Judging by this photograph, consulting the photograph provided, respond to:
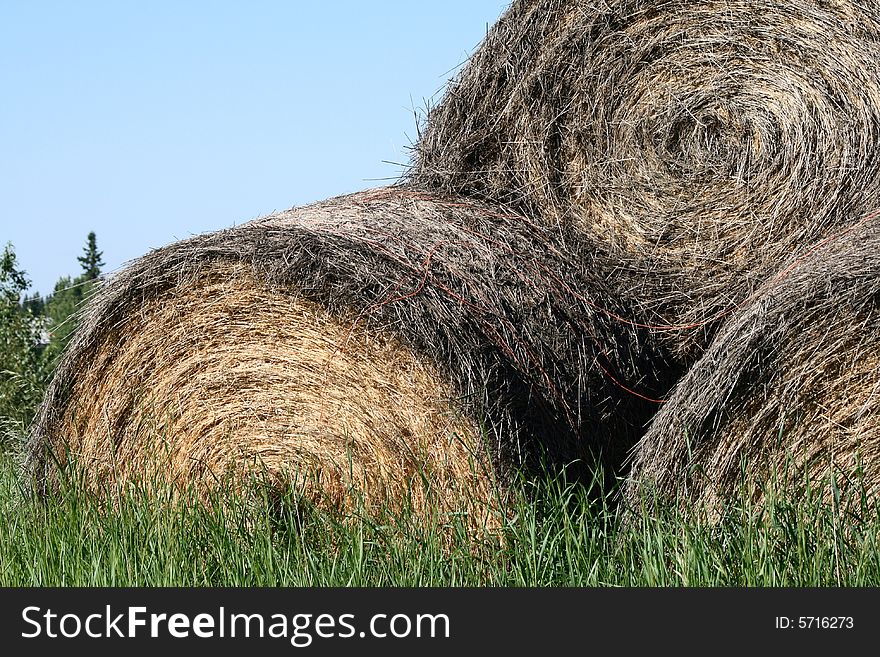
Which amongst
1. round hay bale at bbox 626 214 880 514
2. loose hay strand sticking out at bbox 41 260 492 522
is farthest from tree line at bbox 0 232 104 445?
round hay bale at bbox 626 214 880 514

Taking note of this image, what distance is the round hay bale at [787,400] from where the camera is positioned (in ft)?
12.1

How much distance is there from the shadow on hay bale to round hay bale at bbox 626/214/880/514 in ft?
1.71

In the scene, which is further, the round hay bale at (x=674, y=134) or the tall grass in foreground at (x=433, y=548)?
the round hay bale at (x=674, y=134)

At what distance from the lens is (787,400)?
3.79 m

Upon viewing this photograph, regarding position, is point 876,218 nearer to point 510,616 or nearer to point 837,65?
point 837,65

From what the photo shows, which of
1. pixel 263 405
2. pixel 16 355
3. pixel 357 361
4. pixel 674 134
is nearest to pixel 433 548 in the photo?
pixel 357 361

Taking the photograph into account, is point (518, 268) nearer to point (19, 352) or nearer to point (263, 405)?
point (263, 405)

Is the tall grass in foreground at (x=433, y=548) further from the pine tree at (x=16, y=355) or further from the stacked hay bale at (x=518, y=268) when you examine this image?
the pine tree at (x=16, y=355)

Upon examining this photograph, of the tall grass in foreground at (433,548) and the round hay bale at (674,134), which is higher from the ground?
the round hay bale at (674,134)

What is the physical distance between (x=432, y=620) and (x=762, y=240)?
8.33 feet

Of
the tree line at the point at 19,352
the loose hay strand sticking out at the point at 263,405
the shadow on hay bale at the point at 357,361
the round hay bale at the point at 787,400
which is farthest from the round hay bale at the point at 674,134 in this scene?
the tree line at the point at 19,352

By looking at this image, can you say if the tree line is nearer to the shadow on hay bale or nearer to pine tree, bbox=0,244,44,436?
pine tree, bbox=0,244,44,436

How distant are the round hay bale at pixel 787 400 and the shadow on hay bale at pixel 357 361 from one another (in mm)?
520

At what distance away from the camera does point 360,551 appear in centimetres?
347
